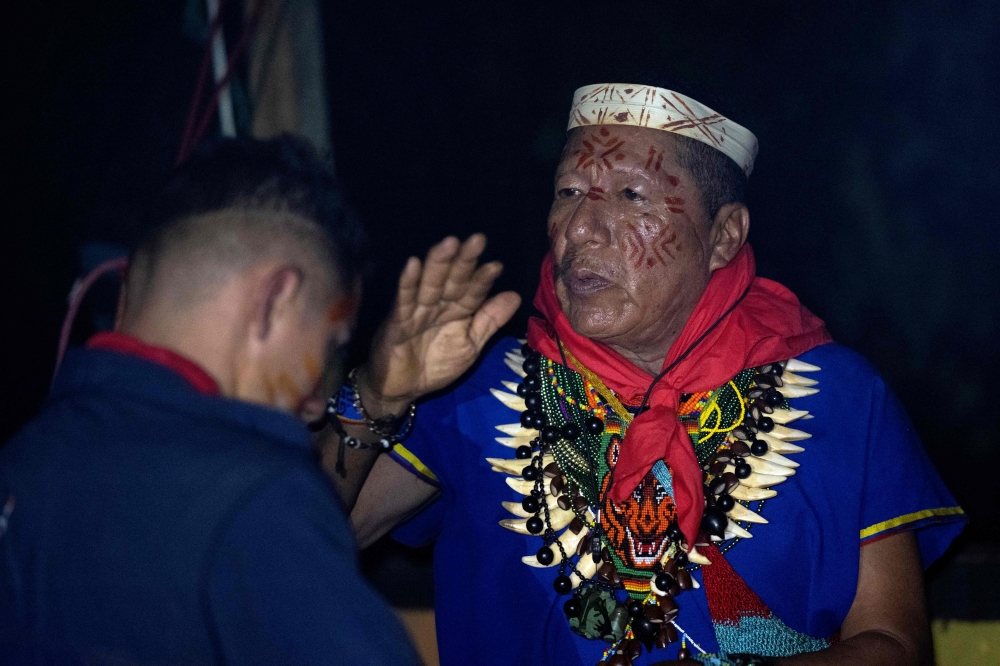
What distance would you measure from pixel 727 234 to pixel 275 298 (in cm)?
137

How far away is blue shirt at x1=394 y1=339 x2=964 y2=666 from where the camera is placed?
6.72 ft

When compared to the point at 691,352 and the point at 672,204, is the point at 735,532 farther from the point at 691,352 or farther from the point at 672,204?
the point at 672,204

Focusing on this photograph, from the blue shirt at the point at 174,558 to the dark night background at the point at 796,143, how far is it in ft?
5.94

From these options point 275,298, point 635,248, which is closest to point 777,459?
point 635,248

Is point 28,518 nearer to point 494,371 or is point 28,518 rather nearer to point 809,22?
point 494,371

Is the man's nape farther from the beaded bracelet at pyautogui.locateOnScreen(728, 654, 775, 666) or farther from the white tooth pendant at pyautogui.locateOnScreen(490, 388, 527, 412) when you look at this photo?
the beaded bracelet at pyautogui.locateOnScreen(728, 654, 775, 666)

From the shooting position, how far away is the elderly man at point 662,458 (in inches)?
79.8

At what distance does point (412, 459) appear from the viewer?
228 centimetres

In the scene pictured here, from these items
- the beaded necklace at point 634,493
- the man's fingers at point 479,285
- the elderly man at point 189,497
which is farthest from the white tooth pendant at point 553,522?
the elderly man at point 189,497

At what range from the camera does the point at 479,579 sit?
7.07 feet

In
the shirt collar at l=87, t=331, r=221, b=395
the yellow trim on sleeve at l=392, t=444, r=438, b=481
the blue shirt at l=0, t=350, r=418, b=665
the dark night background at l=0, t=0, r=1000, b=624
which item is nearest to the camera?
the blue shirt at l=0, t=350, r=418, b=665

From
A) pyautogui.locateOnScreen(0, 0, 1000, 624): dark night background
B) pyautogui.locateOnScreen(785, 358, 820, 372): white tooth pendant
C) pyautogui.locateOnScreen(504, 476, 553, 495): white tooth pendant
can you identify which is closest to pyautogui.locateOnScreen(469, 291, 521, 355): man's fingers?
pyautogui.locateOnScreen(504, 476, 553, 495): white tooth pendant

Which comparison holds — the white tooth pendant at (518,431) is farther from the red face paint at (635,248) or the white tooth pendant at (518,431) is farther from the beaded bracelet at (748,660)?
the beaded bracelet at (748,660)

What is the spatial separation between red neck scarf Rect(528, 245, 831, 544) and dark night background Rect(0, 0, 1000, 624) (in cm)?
68
